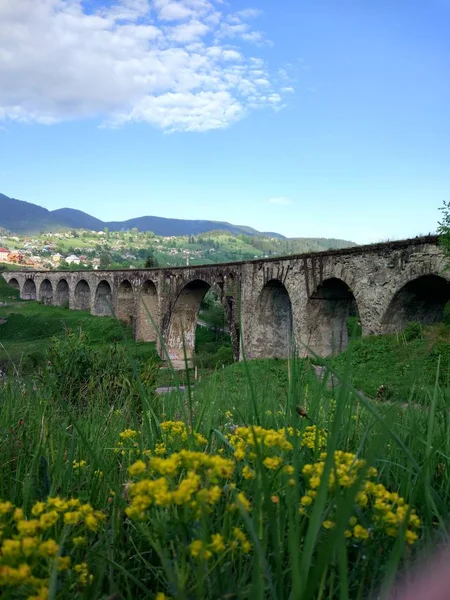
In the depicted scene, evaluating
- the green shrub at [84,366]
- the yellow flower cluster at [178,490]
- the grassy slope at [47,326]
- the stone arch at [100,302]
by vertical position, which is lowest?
the grassy slope at [47,326]

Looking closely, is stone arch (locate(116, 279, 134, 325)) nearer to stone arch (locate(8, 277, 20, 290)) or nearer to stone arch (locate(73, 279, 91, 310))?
stone arch (locate(73, 279, 91, 310))

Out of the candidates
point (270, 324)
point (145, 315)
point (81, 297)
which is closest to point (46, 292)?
point (81, 297)

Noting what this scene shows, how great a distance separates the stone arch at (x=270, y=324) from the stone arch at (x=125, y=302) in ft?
58.0

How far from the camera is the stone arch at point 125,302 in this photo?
3609 cm

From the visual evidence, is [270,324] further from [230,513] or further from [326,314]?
[230,513]

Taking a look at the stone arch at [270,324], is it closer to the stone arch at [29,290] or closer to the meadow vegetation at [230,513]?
the meadow vegetation at [230,513]

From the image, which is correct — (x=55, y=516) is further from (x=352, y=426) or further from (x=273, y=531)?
(x=352, y=426)

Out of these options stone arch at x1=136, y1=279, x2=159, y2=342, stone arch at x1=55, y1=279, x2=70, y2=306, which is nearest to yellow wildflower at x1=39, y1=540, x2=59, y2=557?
stone arch at x1=136, y1=279, x2=159, y2=342

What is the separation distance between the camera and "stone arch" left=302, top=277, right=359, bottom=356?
16.4 m

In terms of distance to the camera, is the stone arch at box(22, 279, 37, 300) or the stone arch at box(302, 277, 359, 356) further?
the stone arch at box(22, 279, 37, 300)

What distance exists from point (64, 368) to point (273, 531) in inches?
256

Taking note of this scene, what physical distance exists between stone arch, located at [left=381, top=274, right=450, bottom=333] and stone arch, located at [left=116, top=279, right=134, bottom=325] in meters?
25.4

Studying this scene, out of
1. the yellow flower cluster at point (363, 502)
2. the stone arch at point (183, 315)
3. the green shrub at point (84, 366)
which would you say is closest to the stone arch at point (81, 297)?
the stone arch at point (183, 315)

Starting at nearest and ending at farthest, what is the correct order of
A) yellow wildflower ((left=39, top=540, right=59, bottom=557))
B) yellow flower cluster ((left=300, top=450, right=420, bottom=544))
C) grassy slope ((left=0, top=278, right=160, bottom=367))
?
yellow wildflower ((left=39, top=540, right=59, bottom=557))
yellow flower cluster ((left=300, top=450, right=420, bottom=544))
grassy slope ((left=0, top=278, right=160, bottom=367))
